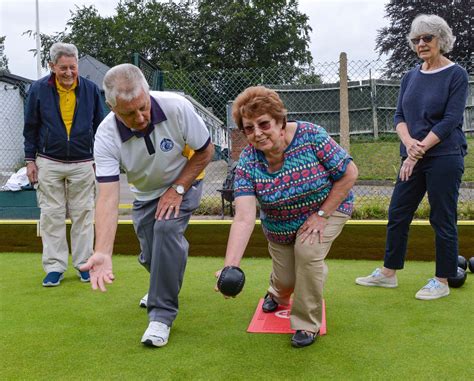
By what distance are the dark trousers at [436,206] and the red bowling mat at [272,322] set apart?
92 cm

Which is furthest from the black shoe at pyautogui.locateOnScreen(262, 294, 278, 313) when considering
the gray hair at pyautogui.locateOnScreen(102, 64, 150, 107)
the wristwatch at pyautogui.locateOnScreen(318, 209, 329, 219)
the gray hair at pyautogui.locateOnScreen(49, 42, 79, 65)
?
the gray hair at pyautogui.locateOnScreen(49, 42, 79, 65)

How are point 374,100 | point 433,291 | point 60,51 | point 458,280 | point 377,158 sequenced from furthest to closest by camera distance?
point 377,158, point 374,100, point 60,51, point 458,280, point 433,291

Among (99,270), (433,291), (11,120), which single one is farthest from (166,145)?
(11,120)

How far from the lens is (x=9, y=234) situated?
5.64 m

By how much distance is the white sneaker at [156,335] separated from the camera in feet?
9.63

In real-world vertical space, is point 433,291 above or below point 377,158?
below

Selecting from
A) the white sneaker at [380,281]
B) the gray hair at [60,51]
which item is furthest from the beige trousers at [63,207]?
the white sneaker at [380,281]

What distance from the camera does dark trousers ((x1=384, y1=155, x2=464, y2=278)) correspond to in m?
3.68

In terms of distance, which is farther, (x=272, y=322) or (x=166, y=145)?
(x=272, y=322)

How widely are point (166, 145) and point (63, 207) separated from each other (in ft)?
6.08

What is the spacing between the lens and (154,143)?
2.98m

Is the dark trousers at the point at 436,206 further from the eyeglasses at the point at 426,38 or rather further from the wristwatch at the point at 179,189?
the wristwatch at the point at 179,189

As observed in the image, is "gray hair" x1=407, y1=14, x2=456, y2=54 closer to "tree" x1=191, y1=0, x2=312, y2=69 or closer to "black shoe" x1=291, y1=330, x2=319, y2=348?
"black shoe" x1=291, y1=330, x2=319, y2=348

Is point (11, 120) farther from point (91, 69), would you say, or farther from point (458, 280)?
point (458, 280)
